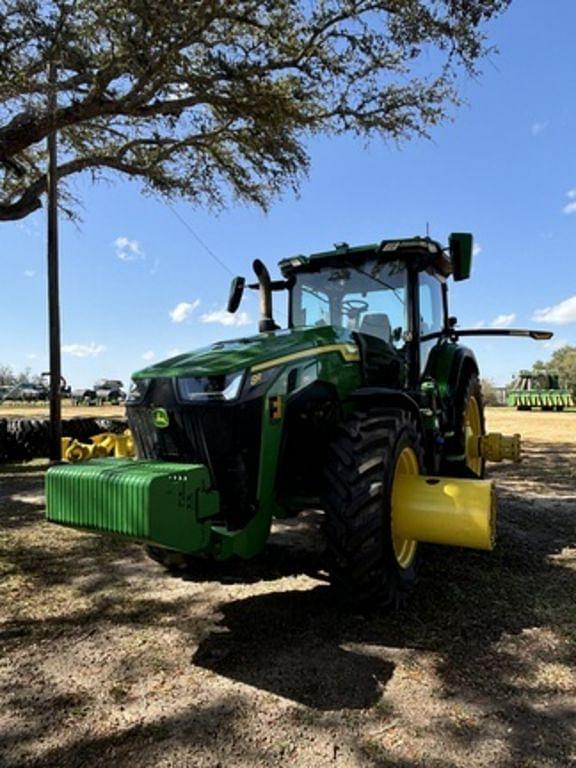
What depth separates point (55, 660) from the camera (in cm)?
320

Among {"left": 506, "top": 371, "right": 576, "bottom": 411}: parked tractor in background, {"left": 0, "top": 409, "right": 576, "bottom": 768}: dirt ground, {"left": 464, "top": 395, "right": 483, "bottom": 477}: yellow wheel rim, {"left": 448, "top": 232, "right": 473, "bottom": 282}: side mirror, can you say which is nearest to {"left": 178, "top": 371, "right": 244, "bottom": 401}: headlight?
{"left": 0, "top": 409, "right": 576, "bottom": 768}: dirt ground

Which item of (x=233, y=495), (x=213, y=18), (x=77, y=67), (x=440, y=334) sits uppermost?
(x=213, y=18)

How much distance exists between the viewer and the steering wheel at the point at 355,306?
5156mm

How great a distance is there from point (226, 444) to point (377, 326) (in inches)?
83.2

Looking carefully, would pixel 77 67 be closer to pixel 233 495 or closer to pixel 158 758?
pixel 233 495

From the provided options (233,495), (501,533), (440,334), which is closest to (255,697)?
(233,495)

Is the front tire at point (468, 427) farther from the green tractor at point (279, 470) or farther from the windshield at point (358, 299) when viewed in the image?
the green tractor at point (279, 470)

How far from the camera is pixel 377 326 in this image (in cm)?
509

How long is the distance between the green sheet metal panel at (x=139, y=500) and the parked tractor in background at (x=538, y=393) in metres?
32.0

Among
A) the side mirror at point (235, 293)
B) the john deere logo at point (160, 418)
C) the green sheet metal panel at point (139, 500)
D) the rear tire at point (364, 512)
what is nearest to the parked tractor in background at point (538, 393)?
the side mirror at point (235, 293)

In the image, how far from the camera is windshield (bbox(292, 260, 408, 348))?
16.5ft

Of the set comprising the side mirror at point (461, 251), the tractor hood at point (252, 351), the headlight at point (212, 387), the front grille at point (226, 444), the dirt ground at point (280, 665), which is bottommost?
the dirt ground at point (280, 665)

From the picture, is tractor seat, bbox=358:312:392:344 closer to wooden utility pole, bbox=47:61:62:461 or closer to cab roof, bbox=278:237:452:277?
cab roof, bbox=278:237:452:277

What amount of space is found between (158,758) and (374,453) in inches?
74.3
